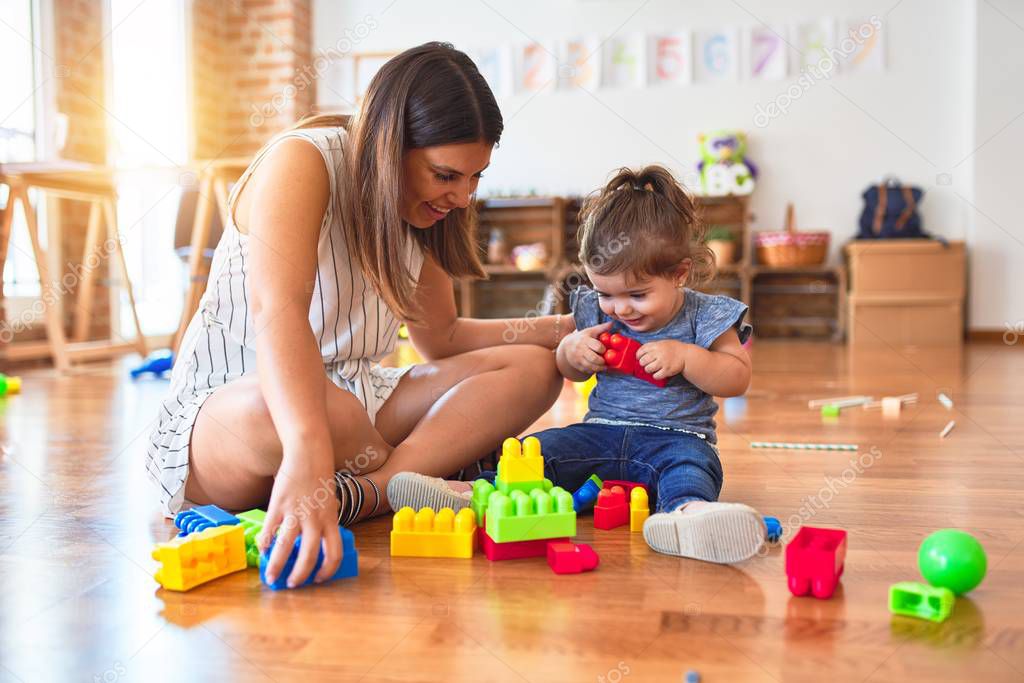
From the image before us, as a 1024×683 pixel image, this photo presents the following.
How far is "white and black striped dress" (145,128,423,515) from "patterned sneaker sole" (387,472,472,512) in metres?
0.19

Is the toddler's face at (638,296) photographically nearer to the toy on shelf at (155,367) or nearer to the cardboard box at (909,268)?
→ the toy on shelf at (155,367)

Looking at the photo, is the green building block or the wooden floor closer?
the wooden floor

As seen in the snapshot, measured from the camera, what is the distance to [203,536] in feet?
2.67

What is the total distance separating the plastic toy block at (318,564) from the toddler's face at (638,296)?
1.57 ft

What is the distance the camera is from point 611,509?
39.1 inches

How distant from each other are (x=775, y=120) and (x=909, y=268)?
97 centimetres

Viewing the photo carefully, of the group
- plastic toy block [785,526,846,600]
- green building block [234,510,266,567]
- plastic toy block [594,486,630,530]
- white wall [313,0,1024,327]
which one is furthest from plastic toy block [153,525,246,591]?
white wall [313,0,1024,327]

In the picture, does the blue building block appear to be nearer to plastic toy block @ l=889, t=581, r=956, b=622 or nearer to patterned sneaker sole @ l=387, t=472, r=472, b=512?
patterned sneaker sole @ l=387, t=472, r=472, b=512

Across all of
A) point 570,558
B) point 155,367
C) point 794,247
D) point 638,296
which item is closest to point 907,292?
point 794,247

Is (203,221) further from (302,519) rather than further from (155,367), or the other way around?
(302,519)

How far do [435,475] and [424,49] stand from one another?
49 centimetres

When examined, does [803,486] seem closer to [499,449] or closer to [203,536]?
[499,449]

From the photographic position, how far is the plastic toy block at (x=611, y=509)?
0.99 m

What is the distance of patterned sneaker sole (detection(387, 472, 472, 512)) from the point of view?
946mm
